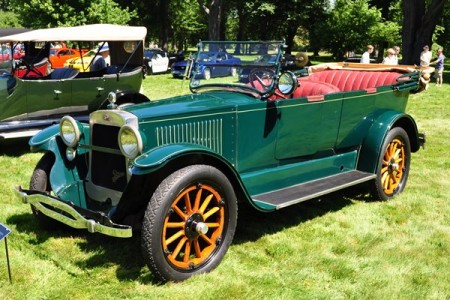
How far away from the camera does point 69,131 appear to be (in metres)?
4.08

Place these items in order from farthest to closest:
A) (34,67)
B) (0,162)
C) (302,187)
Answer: (34,67) < (0,162) < (302,187)

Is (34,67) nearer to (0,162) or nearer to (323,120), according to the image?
(0,162)

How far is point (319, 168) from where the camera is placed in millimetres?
4789

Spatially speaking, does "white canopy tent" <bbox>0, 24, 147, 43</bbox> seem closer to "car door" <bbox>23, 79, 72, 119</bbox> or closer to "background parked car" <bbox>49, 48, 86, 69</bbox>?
"car door" <bbox>23, 79, 72, 119</bbox>

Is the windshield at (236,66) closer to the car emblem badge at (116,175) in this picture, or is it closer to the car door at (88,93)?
the car emblem badge at (116,175)

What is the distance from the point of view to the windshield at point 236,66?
176 inches

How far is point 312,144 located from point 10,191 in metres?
3.53

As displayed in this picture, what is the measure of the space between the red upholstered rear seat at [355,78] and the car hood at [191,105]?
61.0 inches

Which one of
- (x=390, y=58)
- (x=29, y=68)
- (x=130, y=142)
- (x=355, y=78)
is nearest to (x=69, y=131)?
(x=130, y=142)

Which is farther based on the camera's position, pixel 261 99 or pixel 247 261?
pixel 261 99

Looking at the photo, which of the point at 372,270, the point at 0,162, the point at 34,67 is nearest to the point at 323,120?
the point at 372,270

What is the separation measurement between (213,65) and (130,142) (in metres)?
1.63

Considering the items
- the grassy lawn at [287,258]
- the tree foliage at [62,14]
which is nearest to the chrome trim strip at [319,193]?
the grassy lawn at [287,258]

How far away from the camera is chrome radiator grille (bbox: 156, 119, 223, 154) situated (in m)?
3.70
